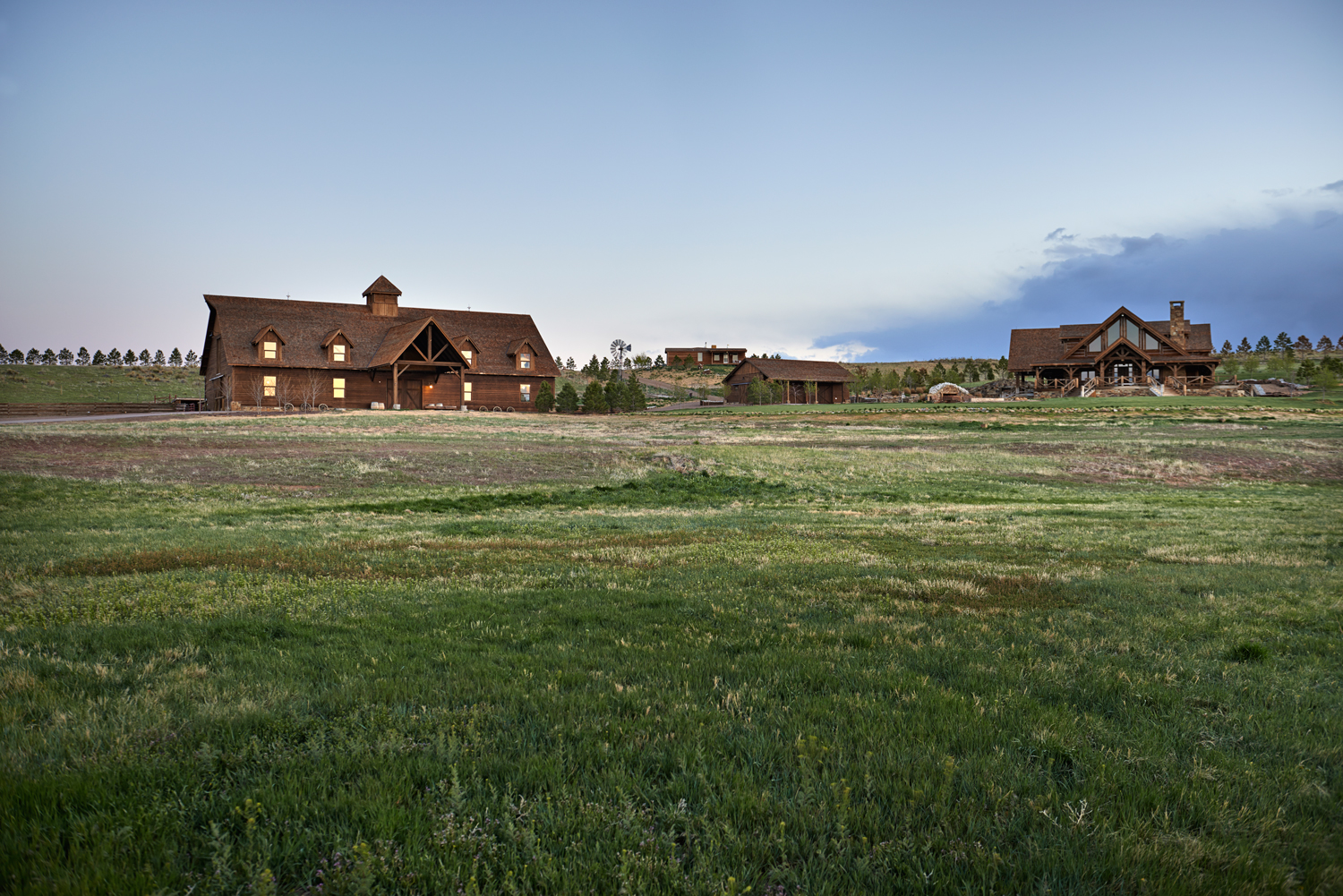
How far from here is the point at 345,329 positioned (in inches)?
2616

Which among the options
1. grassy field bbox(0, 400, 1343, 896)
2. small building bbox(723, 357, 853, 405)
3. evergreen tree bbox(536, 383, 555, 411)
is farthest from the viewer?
small building bbox(723, 357, 853, 405)

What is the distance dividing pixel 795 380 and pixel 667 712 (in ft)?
326

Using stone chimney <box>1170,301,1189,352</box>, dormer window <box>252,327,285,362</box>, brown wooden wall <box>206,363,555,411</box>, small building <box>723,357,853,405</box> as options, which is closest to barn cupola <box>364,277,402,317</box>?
brown wooden wall <box>206,363,555,411</box>

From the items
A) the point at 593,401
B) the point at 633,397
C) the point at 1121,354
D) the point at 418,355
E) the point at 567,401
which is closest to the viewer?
the point at 418,355

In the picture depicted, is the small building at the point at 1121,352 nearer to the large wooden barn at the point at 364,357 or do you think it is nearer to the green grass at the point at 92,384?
the large wooden barn at the point at 364,357

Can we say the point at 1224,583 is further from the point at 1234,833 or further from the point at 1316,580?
the point at 1234,833

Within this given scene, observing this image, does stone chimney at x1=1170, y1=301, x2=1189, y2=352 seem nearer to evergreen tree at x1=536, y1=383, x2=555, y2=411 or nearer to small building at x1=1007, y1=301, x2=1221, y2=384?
small building at x1=1007, y1=301, x2=1221, y2=384

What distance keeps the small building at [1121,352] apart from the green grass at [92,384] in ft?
332

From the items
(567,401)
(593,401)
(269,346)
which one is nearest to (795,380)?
(593,401)

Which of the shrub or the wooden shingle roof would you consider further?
the shrub

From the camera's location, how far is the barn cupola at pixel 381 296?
7094cm

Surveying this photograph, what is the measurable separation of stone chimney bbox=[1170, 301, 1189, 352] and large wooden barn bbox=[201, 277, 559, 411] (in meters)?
71.4

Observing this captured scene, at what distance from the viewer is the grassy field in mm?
3510

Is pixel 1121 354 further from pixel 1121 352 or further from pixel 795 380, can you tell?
pixel 795 380
